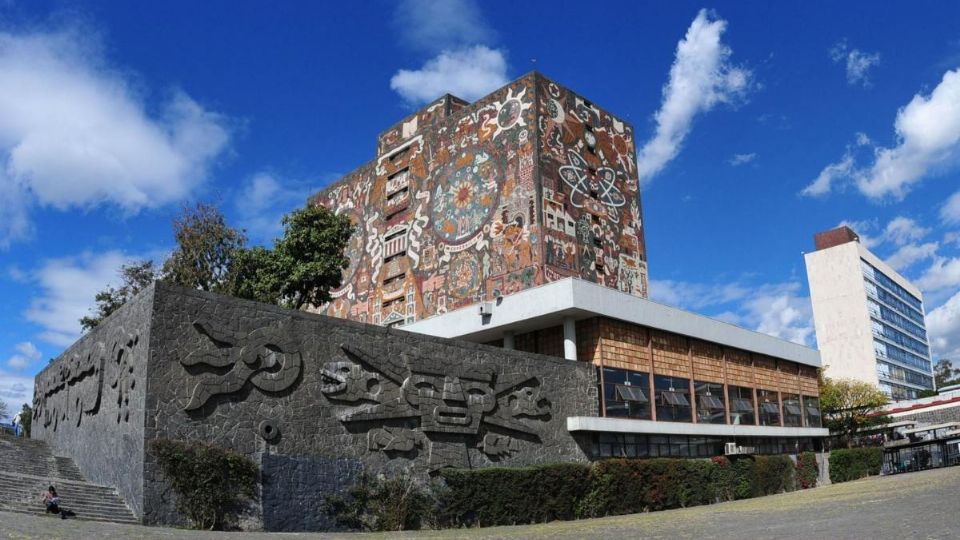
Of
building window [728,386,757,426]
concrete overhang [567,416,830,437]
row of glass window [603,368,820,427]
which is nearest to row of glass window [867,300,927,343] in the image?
row of glass window [603,368,820,427]

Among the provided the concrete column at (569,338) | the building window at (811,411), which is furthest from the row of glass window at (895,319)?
the concrete column at (569,338)

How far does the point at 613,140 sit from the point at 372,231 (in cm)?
1248

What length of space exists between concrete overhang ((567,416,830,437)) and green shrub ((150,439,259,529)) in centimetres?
1068

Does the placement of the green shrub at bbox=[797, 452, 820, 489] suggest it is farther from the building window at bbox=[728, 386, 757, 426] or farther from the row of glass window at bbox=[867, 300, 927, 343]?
the row of glass window at bbox=[867, 300, 927, 343]

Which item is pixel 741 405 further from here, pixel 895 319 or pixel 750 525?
pixel 895 319

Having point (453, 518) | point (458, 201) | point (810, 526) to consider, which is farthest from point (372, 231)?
point (810, 526)

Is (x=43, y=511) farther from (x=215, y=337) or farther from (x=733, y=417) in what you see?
(x=733, y=417)

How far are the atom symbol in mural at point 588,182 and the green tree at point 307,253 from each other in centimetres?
943

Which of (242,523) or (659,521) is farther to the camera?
(659,521)

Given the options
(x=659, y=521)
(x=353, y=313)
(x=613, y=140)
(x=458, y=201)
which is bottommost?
(x=659, y=521)

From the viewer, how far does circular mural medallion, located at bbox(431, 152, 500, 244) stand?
3152 cm

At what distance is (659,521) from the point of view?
17906mm

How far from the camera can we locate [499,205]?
3080 centimetres

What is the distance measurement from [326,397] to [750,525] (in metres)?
9.29
